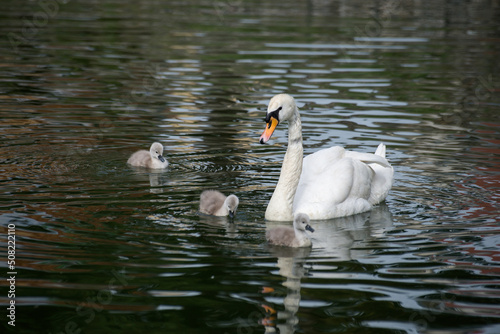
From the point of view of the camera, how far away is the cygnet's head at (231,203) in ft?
30.6

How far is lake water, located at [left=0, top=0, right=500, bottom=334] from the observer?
7.02m

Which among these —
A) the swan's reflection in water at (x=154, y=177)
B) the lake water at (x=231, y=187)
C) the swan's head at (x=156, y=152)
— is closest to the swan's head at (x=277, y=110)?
the lake water at (x=231, y=187)

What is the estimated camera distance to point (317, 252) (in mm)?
8461

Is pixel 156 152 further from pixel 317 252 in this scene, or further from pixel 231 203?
pixel 317 252

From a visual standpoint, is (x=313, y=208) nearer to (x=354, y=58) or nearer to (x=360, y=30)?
(x=354, y=58)

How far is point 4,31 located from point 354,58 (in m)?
11.7

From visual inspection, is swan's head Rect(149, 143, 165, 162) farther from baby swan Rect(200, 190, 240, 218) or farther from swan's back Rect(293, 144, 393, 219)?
swan's back Rect(293, 144, 393, 219)

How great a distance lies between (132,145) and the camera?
13.3m

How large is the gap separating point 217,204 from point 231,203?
0.76 feet

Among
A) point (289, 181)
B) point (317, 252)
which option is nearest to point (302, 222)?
point (317, 252)

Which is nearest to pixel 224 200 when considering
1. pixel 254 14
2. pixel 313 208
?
pixel 313 208

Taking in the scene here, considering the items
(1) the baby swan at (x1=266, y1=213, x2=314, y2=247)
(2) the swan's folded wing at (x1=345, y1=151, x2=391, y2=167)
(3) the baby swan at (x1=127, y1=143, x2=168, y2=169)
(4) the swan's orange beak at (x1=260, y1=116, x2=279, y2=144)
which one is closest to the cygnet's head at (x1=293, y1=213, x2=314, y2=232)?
(1) the baby swan at (x1=266, y1=213, x2=314, y2=247)

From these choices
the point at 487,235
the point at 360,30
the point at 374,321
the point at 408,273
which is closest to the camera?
the point at 374,321

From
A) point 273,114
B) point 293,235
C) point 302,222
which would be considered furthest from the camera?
point 273,114
